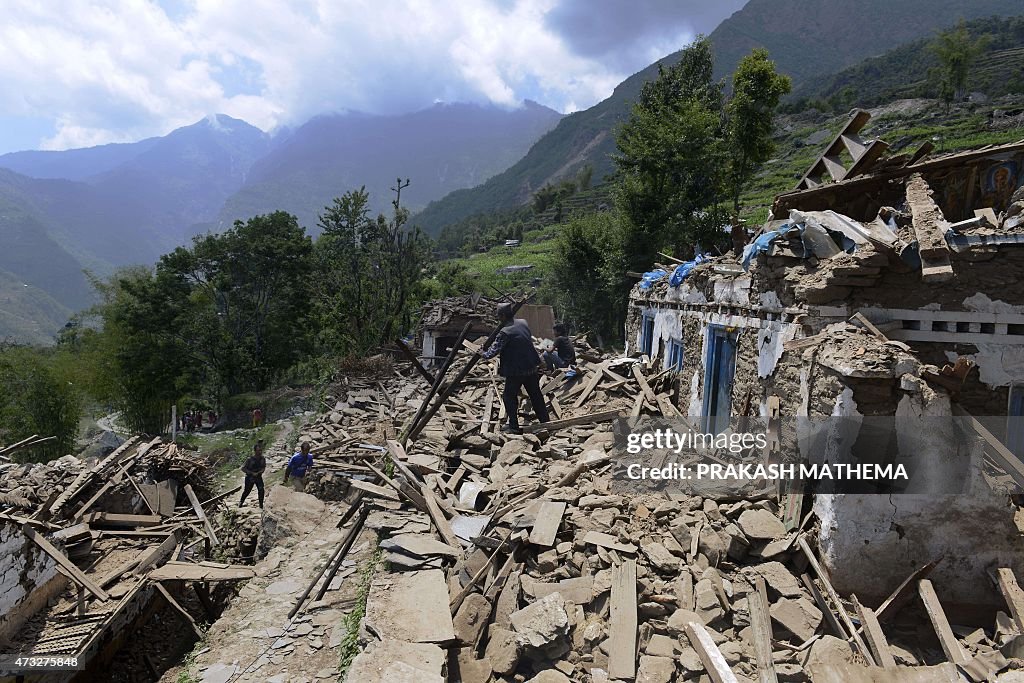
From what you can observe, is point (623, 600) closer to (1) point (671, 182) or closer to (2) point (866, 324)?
(2) point (866, 324)

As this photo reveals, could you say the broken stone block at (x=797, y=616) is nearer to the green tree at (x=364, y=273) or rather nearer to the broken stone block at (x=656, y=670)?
the broken stone block at (x=656, y=670)

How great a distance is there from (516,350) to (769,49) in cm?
17362

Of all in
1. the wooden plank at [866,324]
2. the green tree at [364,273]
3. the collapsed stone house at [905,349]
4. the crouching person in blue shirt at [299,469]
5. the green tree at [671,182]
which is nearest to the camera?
the collapsed stone house at [905,349]

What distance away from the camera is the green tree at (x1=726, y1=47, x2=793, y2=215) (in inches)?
863

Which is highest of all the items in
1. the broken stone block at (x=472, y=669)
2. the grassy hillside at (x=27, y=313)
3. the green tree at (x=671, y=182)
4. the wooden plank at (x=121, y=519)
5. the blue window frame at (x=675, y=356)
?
the green tree at (x=671, y=182)

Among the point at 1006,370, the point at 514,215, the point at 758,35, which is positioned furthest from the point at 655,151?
the point at 758,35

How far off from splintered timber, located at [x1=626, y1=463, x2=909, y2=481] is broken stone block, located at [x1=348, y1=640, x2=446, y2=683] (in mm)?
3123

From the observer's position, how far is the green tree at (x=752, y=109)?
71.9 feet

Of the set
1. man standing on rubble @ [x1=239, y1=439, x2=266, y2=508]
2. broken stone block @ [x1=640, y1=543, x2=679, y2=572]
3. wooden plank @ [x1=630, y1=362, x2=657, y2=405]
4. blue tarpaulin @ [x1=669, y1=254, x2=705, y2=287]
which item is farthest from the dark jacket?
man standing on rubble @ [x1=239, y1=439, x2=266, y2=508]

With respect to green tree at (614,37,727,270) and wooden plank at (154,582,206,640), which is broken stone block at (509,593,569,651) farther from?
green tree at (614,37,727,270)

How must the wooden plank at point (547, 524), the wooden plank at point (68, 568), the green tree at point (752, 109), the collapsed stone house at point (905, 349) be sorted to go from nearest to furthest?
1. the collapsed stone house at point (905, 349)
2. the wooden plank at point (547, 524)
3. the wooden plank at point (68, 568)
4. the green tree at point (752, 109)

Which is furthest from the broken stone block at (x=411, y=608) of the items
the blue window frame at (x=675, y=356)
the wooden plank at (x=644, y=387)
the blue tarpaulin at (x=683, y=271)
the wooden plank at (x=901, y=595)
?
the blue tarpaulin at (x=683, y=271)

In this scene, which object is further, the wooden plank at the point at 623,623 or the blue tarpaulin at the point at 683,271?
the blue tarpaulin at the point at 683,271

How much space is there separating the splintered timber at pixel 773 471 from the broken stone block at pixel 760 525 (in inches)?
19.0
